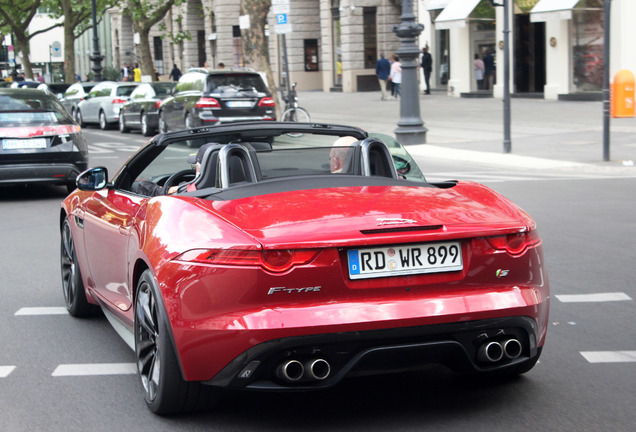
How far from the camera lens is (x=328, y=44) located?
4891 centimetres

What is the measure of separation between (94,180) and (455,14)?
32.4 metres

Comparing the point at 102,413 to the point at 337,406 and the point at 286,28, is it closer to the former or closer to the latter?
the point at 337,406

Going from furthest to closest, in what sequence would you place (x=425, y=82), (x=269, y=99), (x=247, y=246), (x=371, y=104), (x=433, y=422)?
(x=425, y=82)
(x=371, y=104)
(x=269, y=99)
(x=433, y=422)
(x=247, y=246)

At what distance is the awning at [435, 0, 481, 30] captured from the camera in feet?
119

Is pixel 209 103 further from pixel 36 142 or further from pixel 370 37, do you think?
pixel 370 37

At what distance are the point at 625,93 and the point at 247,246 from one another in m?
13.5

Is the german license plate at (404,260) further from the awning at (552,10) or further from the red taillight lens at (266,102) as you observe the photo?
the awning at (552,10)

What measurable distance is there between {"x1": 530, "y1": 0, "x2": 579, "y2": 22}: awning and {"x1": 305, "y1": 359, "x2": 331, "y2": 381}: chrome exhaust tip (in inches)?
1135

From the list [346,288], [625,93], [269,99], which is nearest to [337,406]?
[346,288]

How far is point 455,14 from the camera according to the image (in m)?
36.8

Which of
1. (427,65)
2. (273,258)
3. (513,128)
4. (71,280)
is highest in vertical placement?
(427,65)

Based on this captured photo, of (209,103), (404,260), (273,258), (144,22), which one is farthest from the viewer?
(144,22)

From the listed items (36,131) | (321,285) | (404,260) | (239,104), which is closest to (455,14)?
(239,104)

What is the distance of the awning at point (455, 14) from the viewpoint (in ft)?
119
